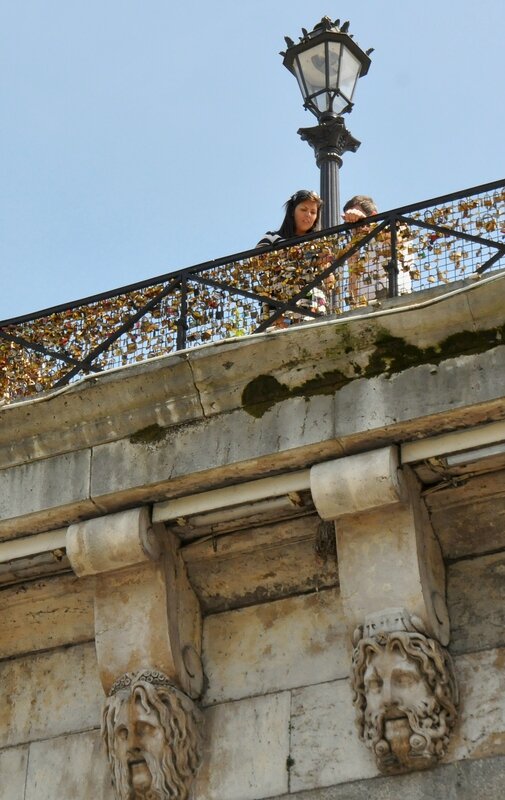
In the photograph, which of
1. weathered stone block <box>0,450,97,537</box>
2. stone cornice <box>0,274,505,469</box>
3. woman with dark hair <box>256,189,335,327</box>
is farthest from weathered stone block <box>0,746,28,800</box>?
woman with dark hair <box>256,189,335,327</box>

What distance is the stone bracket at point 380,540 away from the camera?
1158 centimetres

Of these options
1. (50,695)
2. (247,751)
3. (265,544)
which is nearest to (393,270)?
(265,544)

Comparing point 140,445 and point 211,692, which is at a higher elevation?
point 140,445

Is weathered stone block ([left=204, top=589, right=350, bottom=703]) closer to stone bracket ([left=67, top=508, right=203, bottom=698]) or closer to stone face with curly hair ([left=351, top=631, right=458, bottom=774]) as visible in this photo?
stone bracket ([left=67, top=508, right=203, bottom=698])

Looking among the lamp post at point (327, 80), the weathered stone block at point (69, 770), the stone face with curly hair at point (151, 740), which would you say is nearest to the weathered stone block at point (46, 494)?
the stone face with curly hair at point (151, 740)

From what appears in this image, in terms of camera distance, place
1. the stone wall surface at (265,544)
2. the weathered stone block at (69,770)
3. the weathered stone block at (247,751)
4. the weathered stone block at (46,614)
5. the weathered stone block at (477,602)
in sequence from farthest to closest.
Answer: the weathered stone block at (46,614), the weathered stone block at (69,770), the weathered stone block at (247,751), the weathered stone block at (477,602), the stone wall surface at (265,544)

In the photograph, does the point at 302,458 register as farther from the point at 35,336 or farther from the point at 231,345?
the point at 35,336

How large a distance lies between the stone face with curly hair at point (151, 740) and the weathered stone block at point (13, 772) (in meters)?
0.74

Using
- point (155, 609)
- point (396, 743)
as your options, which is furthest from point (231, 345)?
point (396, 743)

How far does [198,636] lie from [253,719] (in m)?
0.70

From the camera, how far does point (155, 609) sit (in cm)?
1217

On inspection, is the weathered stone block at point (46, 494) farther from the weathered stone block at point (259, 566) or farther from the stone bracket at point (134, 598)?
the weathered stone block at point (259, 566)

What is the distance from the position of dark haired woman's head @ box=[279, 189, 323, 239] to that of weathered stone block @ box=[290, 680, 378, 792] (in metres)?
2.99

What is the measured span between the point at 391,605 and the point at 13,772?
2.62 meters
